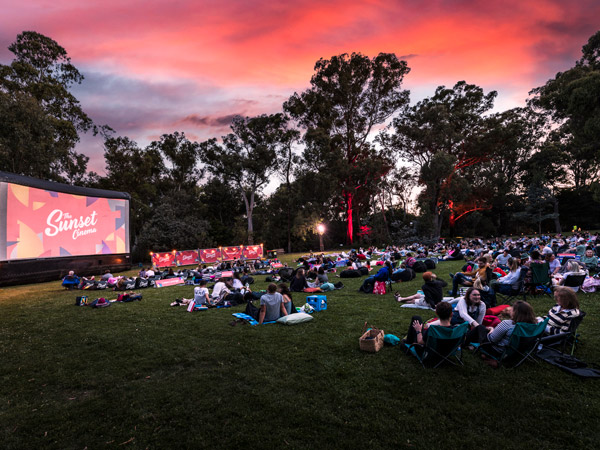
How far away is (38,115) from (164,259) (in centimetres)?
1362

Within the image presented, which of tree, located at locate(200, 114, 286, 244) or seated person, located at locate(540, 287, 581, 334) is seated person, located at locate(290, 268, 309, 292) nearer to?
seated person, located at locate(540, 287, 581, 334)

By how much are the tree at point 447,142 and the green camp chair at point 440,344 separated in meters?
34.4

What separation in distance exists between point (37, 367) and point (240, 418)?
4203 mm

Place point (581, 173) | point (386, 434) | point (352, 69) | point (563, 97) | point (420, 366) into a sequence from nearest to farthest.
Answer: point (386, 434)
point (420, 366)
point (563, 97)
point (352, 69)
point (581, 173)

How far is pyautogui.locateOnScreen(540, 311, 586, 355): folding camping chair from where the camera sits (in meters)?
4.59

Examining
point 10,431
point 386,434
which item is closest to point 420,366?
point 386,434

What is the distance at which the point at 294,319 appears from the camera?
705 cm

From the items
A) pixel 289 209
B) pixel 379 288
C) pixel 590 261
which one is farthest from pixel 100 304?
pixel 289 209

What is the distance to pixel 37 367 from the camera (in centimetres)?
518

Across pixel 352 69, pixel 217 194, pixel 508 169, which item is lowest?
pixel 217 194

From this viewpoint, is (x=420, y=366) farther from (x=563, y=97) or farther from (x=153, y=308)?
(x=563, y=97)

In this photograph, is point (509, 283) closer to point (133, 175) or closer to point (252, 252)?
point (252, 252)

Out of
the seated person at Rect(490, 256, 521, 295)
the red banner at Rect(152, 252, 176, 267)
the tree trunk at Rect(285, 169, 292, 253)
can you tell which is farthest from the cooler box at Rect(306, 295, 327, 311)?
the tree trunk at Rect(285, 169, 292, 253)

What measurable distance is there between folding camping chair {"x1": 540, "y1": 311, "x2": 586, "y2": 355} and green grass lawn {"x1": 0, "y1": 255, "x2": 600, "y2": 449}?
0.23 metres
